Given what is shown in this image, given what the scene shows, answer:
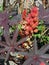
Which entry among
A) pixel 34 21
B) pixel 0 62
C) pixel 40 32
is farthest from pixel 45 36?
pixel 0 62

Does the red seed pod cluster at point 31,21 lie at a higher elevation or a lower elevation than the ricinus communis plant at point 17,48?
higher

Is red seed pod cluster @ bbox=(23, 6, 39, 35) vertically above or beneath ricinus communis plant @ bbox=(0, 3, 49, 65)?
above

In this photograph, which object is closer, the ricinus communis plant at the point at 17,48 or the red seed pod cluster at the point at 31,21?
the ricinus communis plant at the point at 17,48

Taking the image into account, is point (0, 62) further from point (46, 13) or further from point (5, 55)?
point (46, 13)

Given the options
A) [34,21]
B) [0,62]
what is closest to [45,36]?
[34,21]

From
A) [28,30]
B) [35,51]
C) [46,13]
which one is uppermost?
[46,13]

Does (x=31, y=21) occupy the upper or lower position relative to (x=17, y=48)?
upper

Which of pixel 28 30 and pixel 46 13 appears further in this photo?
pixel 46 13

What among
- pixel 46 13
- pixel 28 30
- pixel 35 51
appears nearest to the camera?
pixel 35 51

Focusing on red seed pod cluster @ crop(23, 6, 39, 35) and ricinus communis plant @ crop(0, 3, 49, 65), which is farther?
red seed pod cluster @ crop(23, 6, 39, 35)

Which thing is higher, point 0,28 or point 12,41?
point 0,28

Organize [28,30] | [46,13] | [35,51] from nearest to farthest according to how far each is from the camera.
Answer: [35,51] → [28,30] → [46,13]
